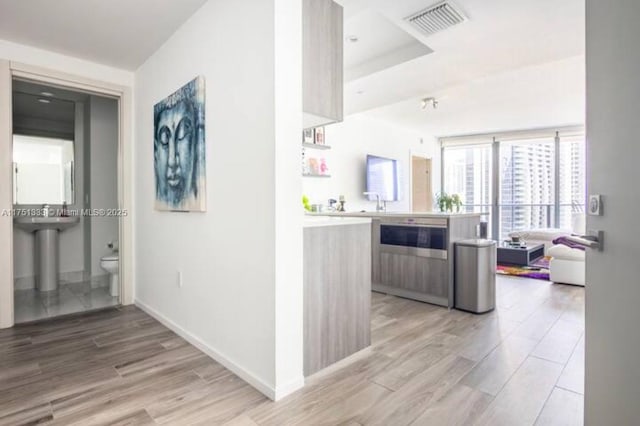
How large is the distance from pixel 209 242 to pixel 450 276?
237cm

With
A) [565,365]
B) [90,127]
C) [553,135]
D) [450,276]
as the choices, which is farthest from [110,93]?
[553,135]

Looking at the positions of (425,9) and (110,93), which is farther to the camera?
(110,93)

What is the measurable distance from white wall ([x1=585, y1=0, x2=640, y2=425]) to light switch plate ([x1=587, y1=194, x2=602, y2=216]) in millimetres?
20

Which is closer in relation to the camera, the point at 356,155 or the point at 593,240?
the point at 593,240

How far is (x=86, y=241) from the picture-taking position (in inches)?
190

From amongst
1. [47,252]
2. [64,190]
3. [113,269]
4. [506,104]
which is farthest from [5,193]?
[506,104]

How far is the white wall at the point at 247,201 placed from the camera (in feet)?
6.05

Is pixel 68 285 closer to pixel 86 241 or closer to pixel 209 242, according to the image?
pixel 86 241

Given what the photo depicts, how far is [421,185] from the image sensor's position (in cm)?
841

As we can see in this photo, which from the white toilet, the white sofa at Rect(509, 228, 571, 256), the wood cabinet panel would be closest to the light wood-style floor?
the white toilet

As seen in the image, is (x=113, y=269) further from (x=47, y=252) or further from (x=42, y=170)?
(x=42, y=170)

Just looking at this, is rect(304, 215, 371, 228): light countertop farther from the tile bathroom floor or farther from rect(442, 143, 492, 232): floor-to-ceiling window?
rect(442, 143, 492, 232): floor-to-ceiling window

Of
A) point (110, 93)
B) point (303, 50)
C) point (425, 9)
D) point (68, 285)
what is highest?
point (425, 9)

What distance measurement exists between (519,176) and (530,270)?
3584 millimetres
